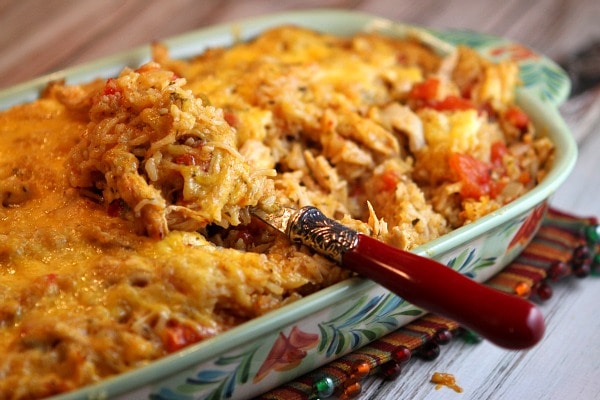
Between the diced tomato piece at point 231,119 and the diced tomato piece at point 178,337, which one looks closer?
the diced tomato piece at point 178,337

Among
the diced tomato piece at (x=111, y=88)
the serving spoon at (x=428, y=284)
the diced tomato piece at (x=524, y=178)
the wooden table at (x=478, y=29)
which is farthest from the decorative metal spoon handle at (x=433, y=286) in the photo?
the diced tomato piece at (x=524, y=178)

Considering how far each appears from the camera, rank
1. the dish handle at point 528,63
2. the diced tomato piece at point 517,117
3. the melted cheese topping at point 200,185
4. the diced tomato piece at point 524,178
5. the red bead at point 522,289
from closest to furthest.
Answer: the melted cheese topping at point 200,185 < the red bead at point 522,289 < the diced tomato piece at point 524,178 < the diced tomato piece at point 517,117 < the dish handle at point 528,63

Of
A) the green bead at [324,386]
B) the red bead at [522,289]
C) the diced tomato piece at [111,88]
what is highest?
the diced tomato piece at [111,88]

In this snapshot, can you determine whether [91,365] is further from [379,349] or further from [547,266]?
[547,266]

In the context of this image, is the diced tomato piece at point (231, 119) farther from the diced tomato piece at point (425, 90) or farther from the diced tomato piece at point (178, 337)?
the diced tomato piece at point (178, 337)

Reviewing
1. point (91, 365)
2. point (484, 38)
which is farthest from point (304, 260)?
point (484, 38)

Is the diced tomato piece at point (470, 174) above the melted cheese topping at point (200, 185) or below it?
below

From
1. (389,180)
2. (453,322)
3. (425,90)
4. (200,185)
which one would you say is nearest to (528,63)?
(425,90)

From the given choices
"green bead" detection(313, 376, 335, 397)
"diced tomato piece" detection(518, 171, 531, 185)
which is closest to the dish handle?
"diced tomato piece" detection(518, 171, 531, 185)
